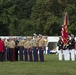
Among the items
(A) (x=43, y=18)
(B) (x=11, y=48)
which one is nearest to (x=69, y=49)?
(B) (x=11, y=48)

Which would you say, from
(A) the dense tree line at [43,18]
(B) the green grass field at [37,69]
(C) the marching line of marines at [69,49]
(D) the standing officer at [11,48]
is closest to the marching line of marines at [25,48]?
(D) the standing officer at [11,48]

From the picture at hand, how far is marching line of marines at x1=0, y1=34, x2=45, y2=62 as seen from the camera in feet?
82.5

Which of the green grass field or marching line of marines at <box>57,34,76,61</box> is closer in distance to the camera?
the green grass field

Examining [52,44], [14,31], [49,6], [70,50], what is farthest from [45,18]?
[70,50]

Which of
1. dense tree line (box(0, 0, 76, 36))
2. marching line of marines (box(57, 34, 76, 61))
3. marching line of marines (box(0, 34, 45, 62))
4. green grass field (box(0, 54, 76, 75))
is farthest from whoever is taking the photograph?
dense tree line (box(0, 0, 76, 36))

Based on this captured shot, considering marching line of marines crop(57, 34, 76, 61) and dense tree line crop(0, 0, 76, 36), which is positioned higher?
dense tree line crop(0, 0, 76, 36)

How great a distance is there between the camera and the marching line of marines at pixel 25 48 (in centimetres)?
2514

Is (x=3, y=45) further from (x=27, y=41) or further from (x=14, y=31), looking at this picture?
(x=14, y=31)

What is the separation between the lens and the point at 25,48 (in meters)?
25.9

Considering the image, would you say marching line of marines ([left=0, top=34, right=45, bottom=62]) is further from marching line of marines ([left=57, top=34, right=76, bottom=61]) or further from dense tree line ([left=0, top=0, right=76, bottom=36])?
dense tree line ([left=0, top=0, right=76, bottom=36])

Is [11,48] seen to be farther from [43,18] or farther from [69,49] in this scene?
[43,18]

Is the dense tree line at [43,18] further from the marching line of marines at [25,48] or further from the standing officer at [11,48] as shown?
the standing officer at [11,48]

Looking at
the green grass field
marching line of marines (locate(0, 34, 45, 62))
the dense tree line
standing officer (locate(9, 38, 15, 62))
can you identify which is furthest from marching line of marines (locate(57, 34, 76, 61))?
the dense tree line

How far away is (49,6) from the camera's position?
60.7 m
